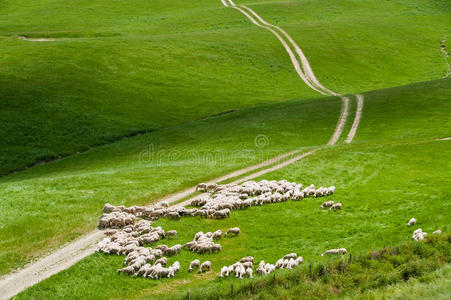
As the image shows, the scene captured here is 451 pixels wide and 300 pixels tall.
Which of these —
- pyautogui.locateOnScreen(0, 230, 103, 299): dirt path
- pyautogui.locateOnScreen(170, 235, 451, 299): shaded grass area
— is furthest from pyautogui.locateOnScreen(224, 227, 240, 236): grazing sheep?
pyautogui.locateOnScreen(0, 230, 103, 299): dirt path

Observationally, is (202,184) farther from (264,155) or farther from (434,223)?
(434,223)

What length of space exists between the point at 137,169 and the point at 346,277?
963 inches

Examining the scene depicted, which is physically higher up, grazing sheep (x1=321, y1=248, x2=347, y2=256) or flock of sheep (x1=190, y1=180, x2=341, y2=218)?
grazing sheep (x1=321, y1=248, x2=347, y2=256)

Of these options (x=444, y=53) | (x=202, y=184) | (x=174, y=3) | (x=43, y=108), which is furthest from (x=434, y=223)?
(x=174, y=3)

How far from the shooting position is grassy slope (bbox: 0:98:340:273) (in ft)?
83.9

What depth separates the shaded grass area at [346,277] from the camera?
55.0ft

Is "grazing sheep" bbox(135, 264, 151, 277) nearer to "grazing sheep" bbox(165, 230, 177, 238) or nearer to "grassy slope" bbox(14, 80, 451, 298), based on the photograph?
"grassy slope" bbox(14, 80, 451, 298)

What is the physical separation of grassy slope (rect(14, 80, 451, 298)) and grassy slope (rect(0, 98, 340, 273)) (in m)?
4.55

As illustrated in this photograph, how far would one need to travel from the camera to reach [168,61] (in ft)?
255

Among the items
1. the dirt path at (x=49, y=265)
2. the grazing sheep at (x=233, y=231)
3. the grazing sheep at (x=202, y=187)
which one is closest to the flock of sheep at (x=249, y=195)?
the grazing sheep at (x=202, y=187)

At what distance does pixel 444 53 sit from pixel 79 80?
229 feet

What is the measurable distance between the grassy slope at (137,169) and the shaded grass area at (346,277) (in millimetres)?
11229

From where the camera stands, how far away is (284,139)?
46.8 m

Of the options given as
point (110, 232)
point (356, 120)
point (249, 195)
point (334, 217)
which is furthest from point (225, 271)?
point (356, 120)
